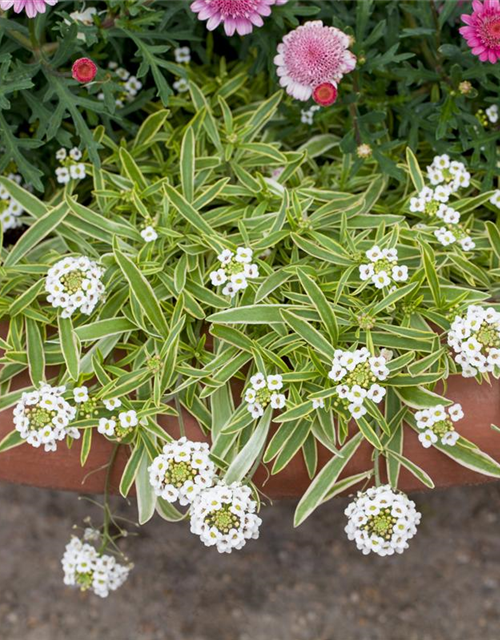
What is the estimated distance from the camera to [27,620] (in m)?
1.78

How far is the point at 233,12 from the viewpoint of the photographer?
4.21 ft

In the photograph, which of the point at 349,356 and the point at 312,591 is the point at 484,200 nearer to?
the point at 349,356

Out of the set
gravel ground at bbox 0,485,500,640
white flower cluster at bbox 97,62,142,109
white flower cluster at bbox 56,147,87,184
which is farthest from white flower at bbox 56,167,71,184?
gravel ground at bbox 0,485,500,640

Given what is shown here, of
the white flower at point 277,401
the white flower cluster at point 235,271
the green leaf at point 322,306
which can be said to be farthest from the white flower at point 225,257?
the white flower at point 277,401

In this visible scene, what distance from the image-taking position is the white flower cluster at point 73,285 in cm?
120

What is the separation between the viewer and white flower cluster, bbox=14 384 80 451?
44.5 inches

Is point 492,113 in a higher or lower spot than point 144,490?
higher

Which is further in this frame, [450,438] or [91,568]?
[91,568]

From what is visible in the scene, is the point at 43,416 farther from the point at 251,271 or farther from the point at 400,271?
the point at 400,271

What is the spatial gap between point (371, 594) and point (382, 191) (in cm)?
87

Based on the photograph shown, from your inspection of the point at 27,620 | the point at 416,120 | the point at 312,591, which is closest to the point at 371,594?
the point at 312,591

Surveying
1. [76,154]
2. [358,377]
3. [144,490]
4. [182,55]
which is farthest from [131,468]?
[182,55]

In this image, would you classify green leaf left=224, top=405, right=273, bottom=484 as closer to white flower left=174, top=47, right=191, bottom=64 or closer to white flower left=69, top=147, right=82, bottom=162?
white flower left=69, top=147, right=82, bottom=162

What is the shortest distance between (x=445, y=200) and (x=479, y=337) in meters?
0.32
